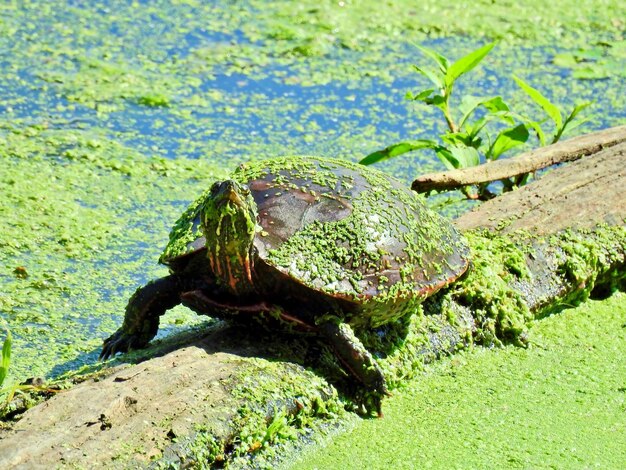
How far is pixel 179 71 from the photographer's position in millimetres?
6215

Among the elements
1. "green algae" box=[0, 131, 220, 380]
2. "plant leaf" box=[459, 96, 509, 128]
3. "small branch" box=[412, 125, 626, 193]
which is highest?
"plant leaf" box=[459, 96, 509, 128]

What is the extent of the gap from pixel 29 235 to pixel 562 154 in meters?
2.44

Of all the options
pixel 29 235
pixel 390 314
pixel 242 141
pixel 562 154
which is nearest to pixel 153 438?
pixel 390 314

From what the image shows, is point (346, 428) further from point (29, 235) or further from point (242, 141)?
point (242, 141)

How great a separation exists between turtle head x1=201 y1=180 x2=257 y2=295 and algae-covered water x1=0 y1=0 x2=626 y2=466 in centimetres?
68

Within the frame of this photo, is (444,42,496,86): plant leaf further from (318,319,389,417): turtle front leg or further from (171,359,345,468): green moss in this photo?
(171,359,345,468): green moss

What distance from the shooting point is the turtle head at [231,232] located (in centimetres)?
280

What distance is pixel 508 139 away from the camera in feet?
15.0

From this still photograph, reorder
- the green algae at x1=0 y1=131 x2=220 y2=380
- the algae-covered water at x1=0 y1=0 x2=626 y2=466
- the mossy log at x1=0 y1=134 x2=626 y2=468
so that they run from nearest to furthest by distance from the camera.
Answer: the mossy log at x1=0 y1=134 x2=626 y2=468, the green algae at x1=0 y1=131 x2=220 y2=380, the algae-covered water at x1=0 y1=0 x2=626 y2=466

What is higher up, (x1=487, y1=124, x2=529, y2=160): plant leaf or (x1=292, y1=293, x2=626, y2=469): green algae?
(x1=487, y1=124, x2=529, y2=160): plant leaf

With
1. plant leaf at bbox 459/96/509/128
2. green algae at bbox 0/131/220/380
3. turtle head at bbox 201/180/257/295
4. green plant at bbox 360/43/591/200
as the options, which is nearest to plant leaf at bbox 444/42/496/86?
green plant at bbox 360/43/591/200

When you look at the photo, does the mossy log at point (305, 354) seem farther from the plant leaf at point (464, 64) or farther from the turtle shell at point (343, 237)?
the plant leaf at point (464, 64)

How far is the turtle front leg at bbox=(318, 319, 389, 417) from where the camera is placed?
2908 millimetres

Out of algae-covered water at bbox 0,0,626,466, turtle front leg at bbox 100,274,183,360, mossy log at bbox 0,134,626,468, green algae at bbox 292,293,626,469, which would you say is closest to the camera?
mossy log at bbox 0,134,626,468
